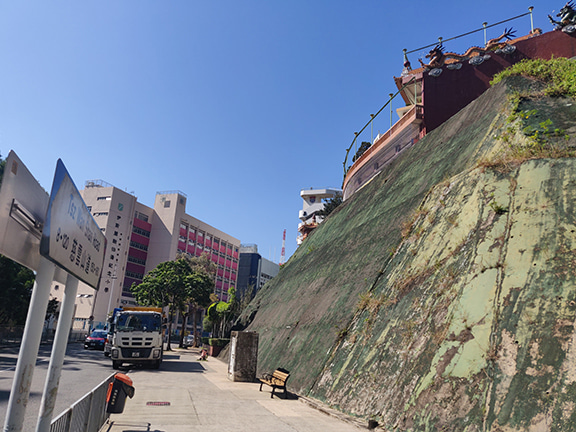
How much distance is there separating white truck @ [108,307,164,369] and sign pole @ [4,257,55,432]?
16723 mm

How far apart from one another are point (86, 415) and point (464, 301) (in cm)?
620

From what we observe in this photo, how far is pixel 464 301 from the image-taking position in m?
7.14

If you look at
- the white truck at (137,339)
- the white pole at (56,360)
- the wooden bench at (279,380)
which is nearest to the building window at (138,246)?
the white truck at (137,339)

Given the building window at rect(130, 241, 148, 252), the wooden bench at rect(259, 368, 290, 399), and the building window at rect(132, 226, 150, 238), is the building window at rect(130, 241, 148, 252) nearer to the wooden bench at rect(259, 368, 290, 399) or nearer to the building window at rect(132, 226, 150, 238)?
the building window at rect(132, 226, 150, 238)

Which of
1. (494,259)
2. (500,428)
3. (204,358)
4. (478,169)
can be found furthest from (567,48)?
(204,358)

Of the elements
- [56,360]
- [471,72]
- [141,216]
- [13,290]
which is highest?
[141,216]

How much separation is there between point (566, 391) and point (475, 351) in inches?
53.2

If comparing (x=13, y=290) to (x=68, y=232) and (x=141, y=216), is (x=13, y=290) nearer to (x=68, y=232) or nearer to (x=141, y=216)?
(x=68, y=232)

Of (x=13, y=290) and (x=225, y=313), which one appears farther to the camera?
(x=225, y=313)

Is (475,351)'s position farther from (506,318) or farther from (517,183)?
(517,183)

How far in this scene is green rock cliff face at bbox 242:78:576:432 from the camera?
5.63 metres

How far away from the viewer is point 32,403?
9273mm

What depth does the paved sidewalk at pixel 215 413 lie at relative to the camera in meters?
7.45

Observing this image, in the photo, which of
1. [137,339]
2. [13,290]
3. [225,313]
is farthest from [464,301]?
[13,290]
